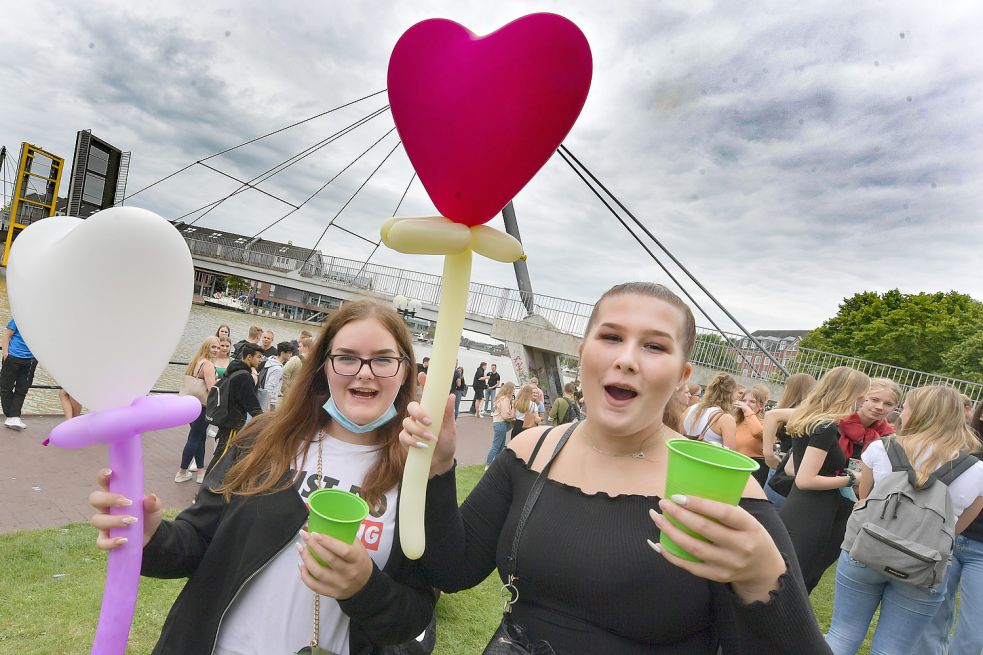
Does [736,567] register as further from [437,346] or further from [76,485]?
[76,485]

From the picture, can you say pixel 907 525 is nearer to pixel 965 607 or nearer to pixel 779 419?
pixel 965 607

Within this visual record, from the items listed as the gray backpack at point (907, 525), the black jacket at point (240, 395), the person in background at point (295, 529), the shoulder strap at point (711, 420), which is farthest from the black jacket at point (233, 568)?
the black jacket at point (240, 395)

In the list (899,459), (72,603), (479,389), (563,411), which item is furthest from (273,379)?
(479,389)

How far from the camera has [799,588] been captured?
0.96 m

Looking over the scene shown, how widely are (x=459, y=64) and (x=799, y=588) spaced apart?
47.3 inches

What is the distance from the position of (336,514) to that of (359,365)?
0.57m

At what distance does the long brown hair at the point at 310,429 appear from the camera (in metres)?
1.58

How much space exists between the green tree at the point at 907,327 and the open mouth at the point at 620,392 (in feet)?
106

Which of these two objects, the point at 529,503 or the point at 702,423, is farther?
the point at 702,423

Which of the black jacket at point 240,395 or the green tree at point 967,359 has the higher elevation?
the green tree at point 967,359

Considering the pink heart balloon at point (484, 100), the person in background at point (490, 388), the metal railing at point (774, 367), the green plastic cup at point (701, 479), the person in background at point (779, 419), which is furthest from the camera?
the person in background at point (490, 388)

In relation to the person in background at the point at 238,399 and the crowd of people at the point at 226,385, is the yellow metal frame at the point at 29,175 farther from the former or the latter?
the person in background at the point at 238,399

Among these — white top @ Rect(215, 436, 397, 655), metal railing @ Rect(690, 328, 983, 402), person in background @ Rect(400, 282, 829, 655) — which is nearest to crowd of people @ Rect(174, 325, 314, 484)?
white top @ Rect(215, 436, 397, 655)

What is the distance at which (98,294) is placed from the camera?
1.15 metres
